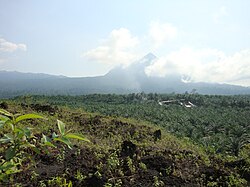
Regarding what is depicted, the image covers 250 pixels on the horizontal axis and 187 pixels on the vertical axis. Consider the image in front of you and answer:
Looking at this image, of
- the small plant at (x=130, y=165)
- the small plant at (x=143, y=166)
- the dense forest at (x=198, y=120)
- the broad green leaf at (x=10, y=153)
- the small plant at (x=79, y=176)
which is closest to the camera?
the broad green leaf at (x=10, y=153)

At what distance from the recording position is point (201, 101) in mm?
59188

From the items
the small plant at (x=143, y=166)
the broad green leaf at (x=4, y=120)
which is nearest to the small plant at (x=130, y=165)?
the small plant at (x=143, y=166)

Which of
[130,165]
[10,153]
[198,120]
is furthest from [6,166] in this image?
[198,120]

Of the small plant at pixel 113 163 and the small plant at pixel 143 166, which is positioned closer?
the small plant at pixel 113 163

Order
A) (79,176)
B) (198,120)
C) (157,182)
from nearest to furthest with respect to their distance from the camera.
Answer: (79,176), (157,182), (198,120)

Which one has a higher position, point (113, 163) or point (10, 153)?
point (10, 153)

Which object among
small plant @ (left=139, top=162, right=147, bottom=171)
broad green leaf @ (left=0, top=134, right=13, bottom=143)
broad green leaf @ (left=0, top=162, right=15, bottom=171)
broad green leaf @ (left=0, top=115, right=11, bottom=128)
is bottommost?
small plant @ (left=139, top=162, right=147, bottom=171)

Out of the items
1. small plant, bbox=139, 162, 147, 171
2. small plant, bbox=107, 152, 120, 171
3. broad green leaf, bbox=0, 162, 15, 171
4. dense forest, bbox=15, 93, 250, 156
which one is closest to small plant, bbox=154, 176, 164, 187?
small plant, bbox=139, 162, 147, 171

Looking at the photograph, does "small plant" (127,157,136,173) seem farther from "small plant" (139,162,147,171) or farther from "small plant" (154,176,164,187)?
"small plant" (154,176,164,187)

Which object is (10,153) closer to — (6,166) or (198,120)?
(6,166)

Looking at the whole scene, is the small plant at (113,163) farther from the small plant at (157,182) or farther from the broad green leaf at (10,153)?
the broad green leaf at (10,153)

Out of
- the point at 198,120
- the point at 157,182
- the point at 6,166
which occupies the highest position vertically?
the point at 6,166

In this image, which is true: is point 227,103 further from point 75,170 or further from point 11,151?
point 11,151

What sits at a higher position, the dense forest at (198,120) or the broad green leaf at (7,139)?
the broad green leaf at (7,139)
